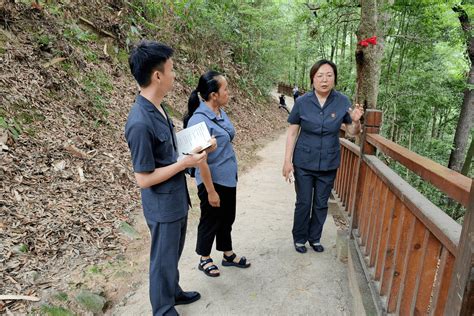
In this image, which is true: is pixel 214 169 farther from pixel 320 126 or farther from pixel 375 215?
pixel 375 215

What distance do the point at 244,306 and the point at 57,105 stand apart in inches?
158

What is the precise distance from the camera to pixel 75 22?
6457 mm

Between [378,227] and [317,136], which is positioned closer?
[378,227]

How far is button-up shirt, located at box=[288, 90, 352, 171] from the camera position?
9.75 feet

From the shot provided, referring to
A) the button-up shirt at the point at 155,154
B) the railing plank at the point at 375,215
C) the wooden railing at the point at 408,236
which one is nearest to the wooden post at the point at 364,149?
the wooden railing at the point at 408,236

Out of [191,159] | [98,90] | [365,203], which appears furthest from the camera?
[98,90]

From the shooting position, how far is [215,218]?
2.80 metres

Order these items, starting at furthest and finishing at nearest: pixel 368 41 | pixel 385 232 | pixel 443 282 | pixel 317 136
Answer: pixel 368 41 → pixel 317 136 → pixel 385 232 → pixel 443 282

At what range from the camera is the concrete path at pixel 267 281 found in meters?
2.57

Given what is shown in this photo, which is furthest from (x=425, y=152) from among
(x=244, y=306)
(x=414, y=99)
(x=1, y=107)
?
(x=1, y=107)

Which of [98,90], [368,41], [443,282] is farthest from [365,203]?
[98,90]

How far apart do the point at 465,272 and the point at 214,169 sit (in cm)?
192

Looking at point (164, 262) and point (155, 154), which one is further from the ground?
point (155, 154)

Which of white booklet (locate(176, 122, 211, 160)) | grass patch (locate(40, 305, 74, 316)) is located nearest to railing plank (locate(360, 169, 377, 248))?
white booklet (locate(176, 122, 211, 160))
